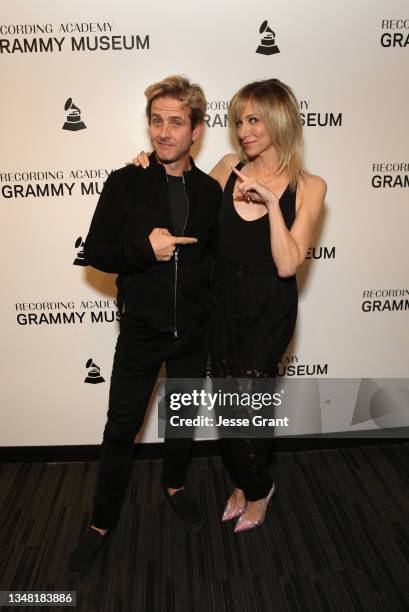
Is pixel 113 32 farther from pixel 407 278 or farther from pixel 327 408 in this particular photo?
pixel 327 408

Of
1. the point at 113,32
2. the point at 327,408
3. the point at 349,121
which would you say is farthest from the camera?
the point at 327,408

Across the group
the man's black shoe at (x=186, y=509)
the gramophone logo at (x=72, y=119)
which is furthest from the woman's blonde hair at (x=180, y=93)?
the man's black shoe at (x=186, y=509)

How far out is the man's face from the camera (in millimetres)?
1820

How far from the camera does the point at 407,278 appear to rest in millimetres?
2674

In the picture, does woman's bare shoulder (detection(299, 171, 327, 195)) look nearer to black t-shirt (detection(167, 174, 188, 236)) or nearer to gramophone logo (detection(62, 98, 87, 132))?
black t-shirt (detection(167, 174, 188, 236))

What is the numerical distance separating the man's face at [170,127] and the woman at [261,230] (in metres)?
0.11

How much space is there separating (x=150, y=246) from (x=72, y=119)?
2.86ft

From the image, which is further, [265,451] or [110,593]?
[265,451]

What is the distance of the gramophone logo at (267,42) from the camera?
2213mm

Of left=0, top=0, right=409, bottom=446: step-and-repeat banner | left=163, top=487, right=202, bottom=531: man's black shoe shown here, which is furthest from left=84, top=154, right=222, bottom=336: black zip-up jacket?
left=163, top=487, right=202, bottom=531: man's black shoe

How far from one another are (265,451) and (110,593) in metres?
0.84

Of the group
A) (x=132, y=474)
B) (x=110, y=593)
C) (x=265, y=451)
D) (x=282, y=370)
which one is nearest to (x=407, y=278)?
(x=282, y=370)

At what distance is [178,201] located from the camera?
1940 millimetres

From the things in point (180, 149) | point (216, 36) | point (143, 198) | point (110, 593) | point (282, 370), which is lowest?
point (110, 593)
